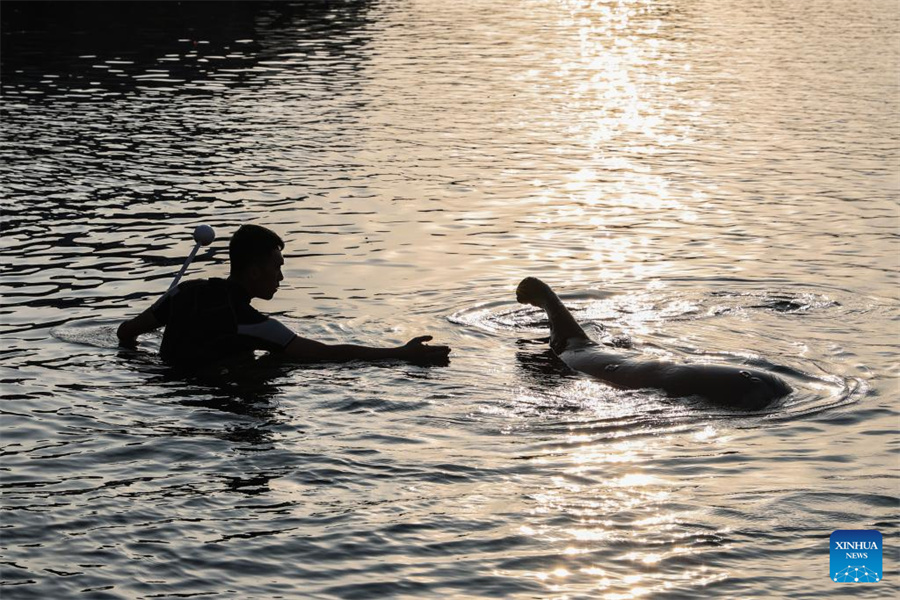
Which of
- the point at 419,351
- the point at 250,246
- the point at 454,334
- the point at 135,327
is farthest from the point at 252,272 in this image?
the point at 454,334

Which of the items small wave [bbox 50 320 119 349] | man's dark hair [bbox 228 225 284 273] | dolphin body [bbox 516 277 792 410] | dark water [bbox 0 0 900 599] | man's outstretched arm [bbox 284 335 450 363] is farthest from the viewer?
small wave [bbox 50 320 119 349]

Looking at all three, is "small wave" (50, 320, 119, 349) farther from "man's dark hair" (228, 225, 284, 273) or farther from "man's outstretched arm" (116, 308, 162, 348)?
"man's dark hair" (228, 225, 284, 273)

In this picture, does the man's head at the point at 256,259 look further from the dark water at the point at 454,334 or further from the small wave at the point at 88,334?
the small wave at the point at 88,334

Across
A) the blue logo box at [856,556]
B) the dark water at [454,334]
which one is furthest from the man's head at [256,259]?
the blue logo box at [856,556]

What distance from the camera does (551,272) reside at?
16.1 metres

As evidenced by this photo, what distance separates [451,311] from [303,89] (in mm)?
20648

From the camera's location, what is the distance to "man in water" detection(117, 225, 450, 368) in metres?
11.4

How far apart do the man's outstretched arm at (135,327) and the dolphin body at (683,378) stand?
3615mm

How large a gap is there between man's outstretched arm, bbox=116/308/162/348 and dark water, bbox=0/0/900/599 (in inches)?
9.7

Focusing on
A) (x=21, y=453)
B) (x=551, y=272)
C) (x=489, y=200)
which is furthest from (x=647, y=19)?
(x=21, y=453)

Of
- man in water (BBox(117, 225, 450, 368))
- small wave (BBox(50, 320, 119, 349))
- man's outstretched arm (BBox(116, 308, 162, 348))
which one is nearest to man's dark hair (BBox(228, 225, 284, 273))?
man in water (BBox(117, 225, 450, 368))

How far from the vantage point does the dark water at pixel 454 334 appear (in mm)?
8102

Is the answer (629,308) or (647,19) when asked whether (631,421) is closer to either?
(629,308)

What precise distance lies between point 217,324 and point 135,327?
3.45 ft
